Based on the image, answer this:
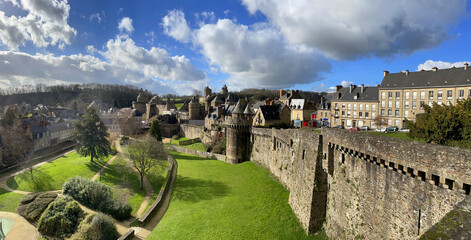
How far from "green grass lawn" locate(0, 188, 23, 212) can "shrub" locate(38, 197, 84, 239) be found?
748cm

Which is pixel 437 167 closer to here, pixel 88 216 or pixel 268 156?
pixel 268 156

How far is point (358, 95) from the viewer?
46531 millimetres

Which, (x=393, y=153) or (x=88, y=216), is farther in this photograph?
(x=88, y=216)

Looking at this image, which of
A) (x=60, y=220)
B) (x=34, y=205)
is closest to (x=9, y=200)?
(x=34, y=205)

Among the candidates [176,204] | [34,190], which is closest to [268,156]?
[176,204]

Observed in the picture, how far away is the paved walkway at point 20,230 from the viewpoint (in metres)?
20.3

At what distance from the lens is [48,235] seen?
65.7 feet

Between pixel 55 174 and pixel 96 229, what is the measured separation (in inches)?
796

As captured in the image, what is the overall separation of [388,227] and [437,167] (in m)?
3.47

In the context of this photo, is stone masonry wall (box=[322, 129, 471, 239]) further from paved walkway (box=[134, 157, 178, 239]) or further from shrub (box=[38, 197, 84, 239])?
shrub (box=[38, 197, 84, 239])

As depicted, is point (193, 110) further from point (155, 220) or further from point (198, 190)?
point (155, 220)

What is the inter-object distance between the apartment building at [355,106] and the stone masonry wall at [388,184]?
3634cm

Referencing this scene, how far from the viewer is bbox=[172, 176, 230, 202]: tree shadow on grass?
82.3ft

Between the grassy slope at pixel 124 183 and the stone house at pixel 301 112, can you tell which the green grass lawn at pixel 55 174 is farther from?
the stone house at pixel 301 112
